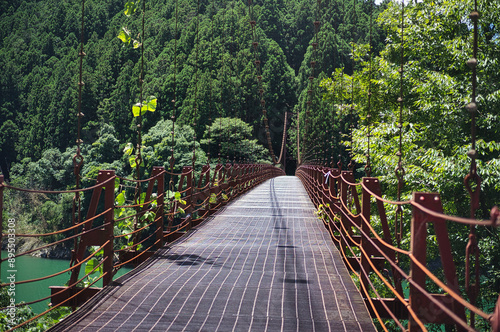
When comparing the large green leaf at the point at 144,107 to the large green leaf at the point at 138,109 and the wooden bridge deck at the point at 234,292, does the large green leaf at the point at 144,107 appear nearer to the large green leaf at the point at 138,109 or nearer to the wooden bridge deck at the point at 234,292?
the large green leaf at the point at 138,109

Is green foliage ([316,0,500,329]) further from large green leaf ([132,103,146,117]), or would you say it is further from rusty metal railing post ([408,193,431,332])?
rusty metal railing post ([408,193,431,332])

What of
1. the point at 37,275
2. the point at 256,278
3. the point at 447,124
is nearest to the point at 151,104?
the point at 256,278

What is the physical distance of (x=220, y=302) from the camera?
10.7ft

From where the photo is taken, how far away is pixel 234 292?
3.53 meters

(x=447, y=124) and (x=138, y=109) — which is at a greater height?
(x=447, y=124)

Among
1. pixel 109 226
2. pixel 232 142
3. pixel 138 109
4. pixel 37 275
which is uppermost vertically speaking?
pixel 232 142

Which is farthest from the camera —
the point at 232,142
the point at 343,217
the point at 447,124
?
the point at 232,142

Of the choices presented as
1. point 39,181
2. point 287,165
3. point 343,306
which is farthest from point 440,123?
point 287,165

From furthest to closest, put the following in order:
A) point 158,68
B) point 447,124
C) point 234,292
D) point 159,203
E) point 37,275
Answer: point 158,68
point 37,275
point 447,124
point 159,203
point 234,292

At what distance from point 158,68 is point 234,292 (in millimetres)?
54752

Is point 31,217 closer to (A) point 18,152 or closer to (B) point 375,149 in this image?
(A) point 18,152

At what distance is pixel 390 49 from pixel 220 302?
12.9 meters

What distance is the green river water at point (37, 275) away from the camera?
27312mm

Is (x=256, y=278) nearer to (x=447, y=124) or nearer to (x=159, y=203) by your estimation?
(x=159, y=203)
